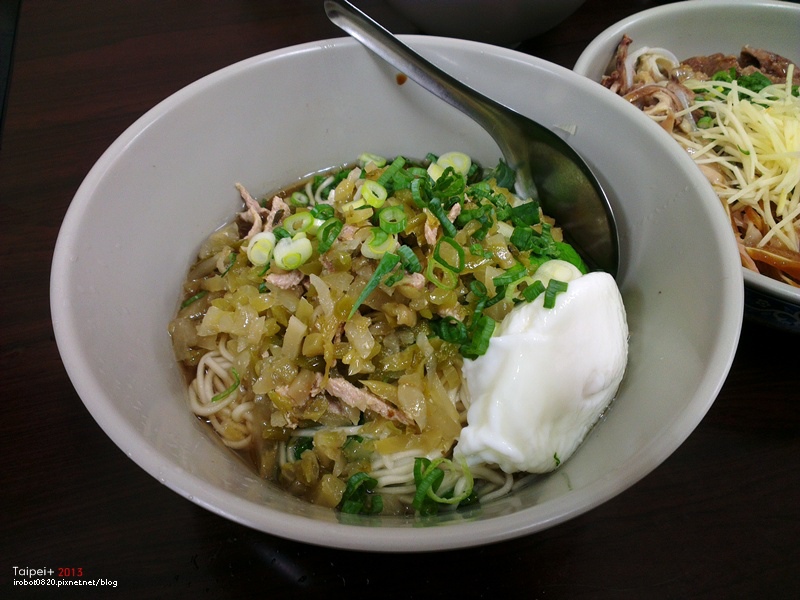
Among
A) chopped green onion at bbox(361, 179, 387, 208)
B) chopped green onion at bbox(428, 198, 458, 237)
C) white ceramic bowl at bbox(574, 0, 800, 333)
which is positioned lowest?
chopped green onion at bbox(361, 179, 387, 208)

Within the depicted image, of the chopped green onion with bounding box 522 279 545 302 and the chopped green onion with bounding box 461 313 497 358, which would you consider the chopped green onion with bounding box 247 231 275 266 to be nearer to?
the chopped green onion with bounding box 461 313 497 358

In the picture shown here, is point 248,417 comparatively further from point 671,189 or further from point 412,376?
point 671,189

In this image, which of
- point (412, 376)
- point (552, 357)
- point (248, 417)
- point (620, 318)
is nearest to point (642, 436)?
point (552, 357)

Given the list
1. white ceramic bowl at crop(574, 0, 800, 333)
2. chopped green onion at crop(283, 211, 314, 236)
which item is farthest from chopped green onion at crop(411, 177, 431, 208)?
white ceramic bowl at crop(574, 0, 800, 333)

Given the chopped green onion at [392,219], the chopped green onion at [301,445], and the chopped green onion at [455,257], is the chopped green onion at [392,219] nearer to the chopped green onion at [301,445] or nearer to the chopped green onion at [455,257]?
the chopped green onion at [455,257]

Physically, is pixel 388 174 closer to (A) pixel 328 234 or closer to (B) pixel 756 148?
(A) pixel 328 234

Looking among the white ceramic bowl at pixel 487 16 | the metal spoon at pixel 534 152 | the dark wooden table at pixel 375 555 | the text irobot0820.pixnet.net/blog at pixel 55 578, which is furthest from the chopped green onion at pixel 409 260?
the white ceramic bowl at pixel 487 16

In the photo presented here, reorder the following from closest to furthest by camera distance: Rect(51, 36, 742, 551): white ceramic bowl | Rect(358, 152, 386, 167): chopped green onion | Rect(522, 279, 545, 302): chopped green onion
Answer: Rect(51, 36, 742, 551): white ceramic bowl → Rect(522, 279, 545, 302): chopped green onion → Rect(358, 152, 386, 167): chopped green onion

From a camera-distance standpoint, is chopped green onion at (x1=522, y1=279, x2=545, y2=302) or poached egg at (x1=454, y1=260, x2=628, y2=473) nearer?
poached egg at (x1=454, y1=260, x2=628, y2=473)
